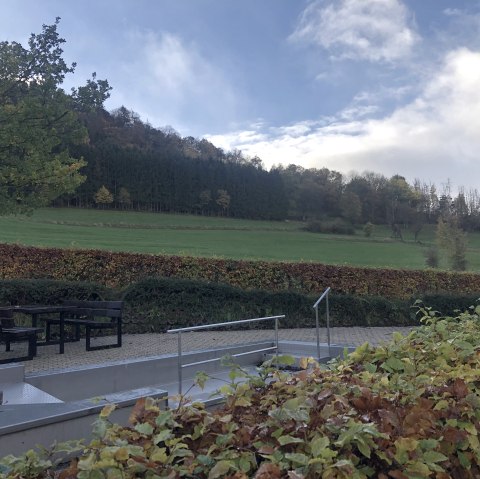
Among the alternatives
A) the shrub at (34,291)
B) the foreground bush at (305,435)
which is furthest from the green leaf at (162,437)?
the shrub at (34,291)

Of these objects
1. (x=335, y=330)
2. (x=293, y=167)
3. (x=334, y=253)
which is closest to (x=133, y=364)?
(x=335, y=330)

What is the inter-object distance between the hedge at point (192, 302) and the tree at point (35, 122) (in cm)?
222

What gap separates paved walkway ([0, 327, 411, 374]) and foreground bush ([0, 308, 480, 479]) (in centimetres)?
538

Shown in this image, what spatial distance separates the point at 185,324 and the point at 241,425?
10.1m

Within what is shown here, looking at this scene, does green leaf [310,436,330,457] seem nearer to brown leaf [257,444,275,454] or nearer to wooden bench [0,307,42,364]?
brown leaf [257,444,275,454]

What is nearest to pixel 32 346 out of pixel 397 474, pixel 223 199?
pixel 397 474

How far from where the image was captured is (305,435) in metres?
2.04

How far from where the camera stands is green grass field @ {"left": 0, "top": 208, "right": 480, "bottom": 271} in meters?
37.5

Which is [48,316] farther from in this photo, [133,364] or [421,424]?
[421,424]

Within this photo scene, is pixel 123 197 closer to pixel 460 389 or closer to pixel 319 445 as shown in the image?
pixel 460 389

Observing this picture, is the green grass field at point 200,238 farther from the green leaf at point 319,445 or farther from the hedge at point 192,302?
the green leaf at point 319,445

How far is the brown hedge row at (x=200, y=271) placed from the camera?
41.9ft

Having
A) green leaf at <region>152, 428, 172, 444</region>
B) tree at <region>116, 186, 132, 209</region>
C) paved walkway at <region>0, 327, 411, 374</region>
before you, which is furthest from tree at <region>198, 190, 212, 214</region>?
green leaf at <region>152, 428, 172, 444</region>

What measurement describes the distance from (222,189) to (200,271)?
7109 cm
